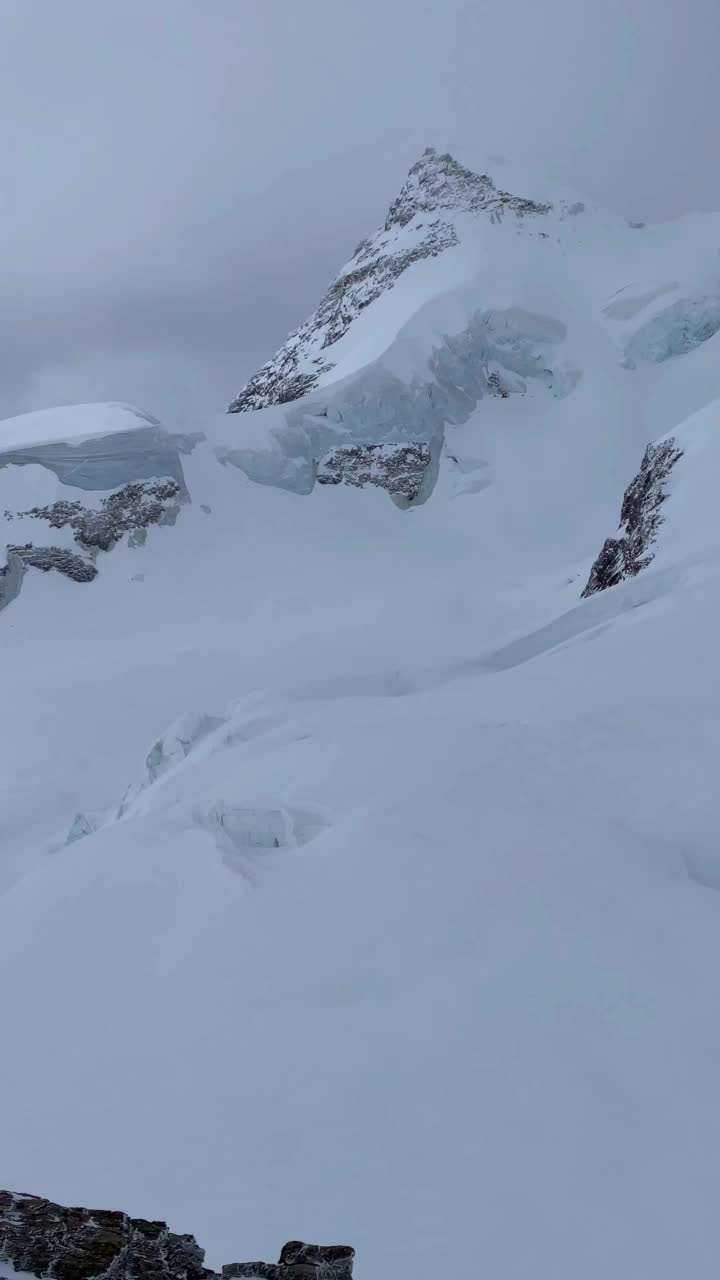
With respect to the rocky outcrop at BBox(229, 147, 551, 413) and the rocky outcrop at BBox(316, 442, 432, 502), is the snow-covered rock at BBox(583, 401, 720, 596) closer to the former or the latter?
the rocky outcrop at BBox(316, 442, 432, 502)

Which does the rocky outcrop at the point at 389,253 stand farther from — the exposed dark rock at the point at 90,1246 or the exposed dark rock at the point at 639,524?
the exposed dark rock at the point at 90,1246

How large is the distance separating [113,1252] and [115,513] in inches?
1218

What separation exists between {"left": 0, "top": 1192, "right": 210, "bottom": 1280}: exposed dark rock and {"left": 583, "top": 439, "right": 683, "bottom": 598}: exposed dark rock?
1399cm

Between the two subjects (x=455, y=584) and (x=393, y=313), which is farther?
(x=393, y=313)

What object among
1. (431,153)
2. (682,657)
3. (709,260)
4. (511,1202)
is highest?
(431,153)

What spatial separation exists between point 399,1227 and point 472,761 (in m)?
4.83

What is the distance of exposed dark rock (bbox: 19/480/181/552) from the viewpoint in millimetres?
31172

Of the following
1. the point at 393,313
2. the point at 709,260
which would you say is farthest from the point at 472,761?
the point at 709,260

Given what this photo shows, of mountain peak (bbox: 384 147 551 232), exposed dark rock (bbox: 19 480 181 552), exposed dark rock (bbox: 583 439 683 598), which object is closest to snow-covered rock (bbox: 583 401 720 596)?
exposed dark rock (bbox: 583 439 683 598)

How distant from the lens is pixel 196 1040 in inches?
206

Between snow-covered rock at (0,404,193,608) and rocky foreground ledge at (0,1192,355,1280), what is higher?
snow-covered rock at (0,404,193,608)

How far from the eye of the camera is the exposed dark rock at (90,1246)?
2.94 meters

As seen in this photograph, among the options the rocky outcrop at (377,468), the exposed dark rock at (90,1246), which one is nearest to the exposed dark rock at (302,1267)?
the exposed dark rock at (90,1246)

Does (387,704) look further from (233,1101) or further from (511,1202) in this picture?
(511,1202)
